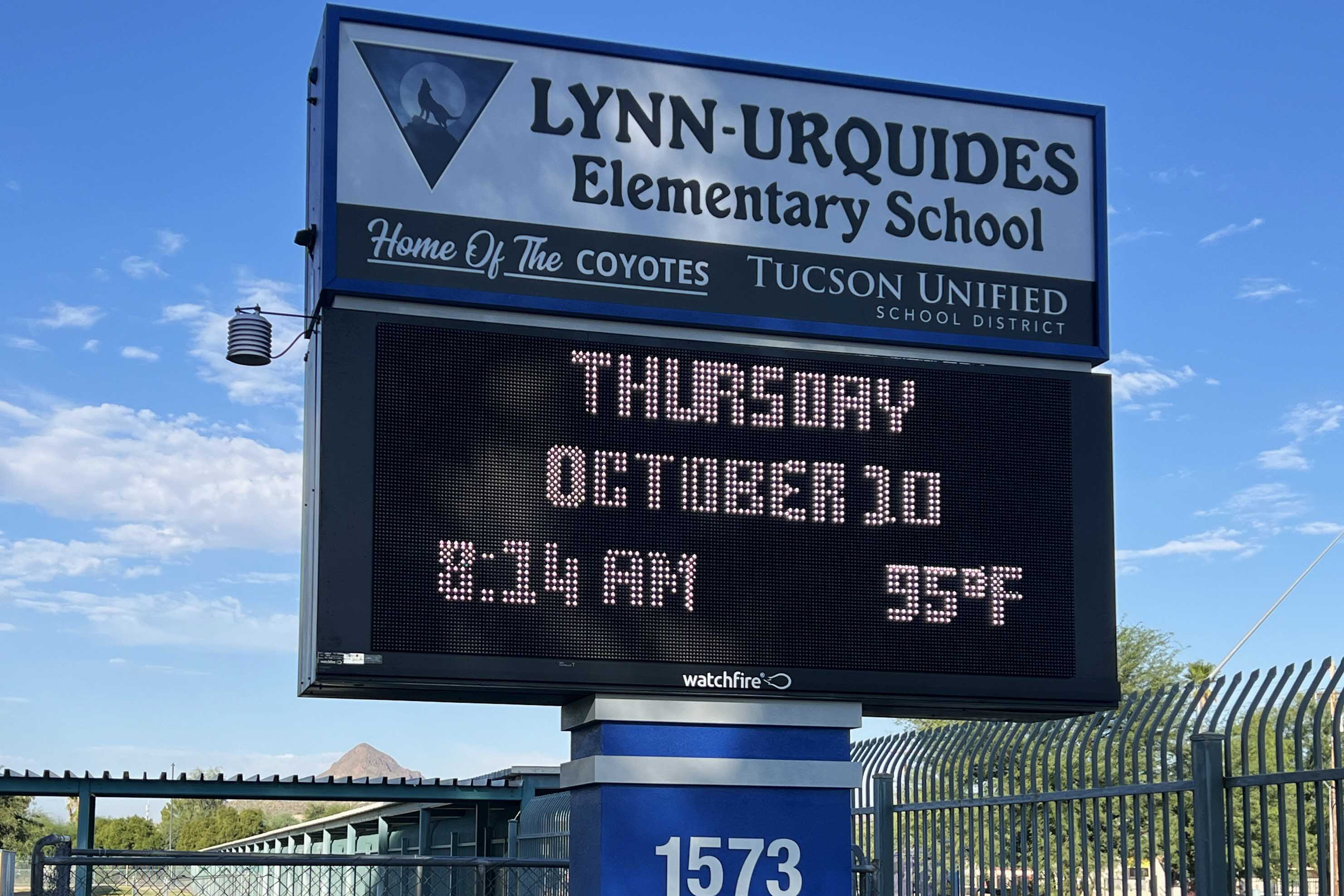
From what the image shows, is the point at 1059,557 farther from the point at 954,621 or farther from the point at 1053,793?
Answer: the point at 1053,793

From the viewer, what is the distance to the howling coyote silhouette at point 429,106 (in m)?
7.64

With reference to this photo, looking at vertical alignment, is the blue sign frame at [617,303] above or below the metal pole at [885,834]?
above

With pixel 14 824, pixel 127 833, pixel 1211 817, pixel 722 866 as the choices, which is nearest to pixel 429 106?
pixel 722 866

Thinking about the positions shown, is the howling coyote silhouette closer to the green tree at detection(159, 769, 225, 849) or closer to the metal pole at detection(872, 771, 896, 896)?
the metal pole at detection(872, 771, 896, 896)

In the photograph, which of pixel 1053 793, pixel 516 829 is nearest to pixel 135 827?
pixel 516 829

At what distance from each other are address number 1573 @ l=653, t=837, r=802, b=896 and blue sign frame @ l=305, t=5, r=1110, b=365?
94.7 inches

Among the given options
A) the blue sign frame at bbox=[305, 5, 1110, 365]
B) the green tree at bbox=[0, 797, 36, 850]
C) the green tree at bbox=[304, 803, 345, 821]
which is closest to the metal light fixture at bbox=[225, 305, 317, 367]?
the blue sign frame at bbox=[305, 5, 1110, 365]

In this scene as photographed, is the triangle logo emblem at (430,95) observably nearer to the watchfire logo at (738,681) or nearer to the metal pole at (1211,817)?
the watchfire logo at (738,681)

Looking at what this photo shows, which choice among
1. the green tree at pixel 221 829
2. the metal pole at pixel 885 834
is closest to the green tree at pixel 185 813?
the green tree at pixel 221 829

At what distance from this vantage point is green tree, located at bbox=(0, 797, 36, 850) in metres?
55.4

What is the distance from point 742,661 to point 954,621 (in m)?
1.02

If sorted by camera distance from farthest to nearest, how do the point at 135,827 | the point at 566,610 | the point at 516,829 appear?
1. the point at 135,827
2. the point at 516,829
3. the point at 566,610

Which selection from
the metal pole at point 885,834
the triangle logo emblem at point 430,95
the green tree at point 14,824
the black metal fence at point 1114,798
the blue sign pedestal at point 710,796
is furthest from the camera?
the green tree at point 14,824

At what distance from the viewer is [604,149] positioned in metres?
7.88
